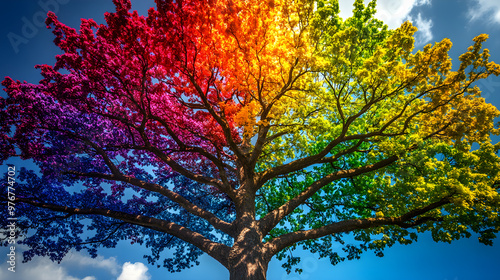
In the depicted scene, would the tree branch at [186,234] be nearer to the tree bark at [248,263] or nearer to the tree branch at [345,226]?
the tree bark at [248,263]

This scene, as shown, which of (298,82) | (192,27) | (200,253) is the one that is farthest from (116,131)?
(298,82)

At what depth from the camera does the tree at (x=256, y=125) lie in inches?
180

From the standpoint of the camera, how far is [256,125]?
5961 millimetres

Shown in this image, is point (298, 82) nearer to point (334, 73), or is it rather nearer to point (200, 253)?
point (334, 73)

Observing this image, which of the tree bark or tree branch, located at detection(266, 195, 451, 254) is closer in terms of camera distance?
the tree bark

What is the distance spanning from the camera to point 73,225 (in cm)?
762

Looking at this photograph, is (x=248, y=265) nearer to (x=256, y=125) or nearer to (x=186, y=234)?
(x=186, y=234)

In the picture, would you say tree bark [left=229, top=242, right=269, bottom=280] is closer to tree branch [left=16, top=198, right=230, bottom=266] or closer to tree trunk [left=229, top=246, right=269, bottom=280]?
tree trunk [left=229, top=246, right=269, bottom=280]

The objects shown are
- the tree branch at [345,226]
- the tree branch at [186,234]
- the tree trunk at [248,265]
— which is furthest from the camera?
the tree branch at [345,226]

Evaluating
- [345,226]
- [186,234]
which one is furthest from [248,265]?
[345,226]

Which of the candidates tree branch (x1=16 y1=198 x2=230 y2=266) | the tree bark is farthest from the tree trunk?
tree branch (x1=16 y1=198 x2=230 y2=266)

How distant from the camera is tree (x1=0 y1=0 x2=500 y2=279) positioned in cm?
456

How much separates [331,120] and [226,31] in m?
4.83

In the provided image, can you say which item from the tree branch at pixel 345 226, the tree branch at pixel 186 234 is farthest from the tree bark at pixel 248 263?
the tree branch at pixel 345 226
